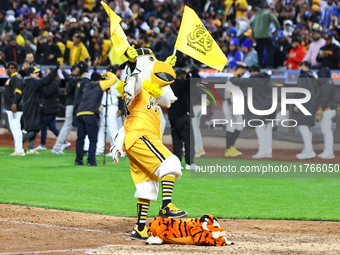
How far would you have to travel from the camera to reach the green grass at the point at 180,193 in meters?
9.25

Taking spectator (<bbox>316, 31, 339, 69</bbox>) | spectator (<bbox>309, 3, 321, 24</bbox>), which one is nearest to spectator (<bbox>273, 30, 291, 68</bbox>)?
spectator (<bbox>309, 3, 321, 24</bbox>)

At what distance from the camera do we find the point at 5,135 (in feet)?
64.4

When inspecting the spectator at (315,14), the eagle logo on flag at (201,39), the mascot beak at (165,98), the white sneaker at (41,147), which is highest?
the spectator at (315,14)

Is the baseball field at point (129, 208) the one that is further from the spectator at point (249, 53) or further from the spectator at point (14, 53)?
the spectator at point (14, 53)

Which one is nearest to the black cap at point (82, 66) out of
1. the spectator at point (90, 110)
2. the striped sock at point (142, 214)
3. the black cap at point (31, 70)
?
the spectator at point (90, 110)

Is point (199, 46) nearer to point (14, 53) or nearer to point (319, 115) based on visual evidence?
point (319, 115)

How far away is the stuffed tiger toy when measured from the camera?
6.49 metres

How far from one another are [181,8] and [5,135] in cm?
806

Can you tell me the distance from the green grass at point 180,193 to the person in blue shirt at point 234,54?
19.5ft

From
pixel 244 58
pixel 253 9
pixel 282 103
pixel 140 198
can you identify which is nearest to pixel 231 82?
pixel 282 103

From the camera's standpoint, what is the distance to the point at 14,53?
21.2m

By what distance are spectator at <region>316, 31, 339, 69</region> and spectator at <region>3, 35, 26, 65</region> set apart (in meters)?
9.87

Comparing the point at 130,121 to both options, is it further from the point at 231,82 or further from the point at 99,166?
the point at 231,82

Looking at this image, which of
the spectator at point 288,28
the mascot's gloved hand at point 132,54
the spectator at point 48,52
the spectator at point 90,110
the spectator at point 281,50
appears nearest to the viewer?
the mascot's gloved hand at point 132,54
